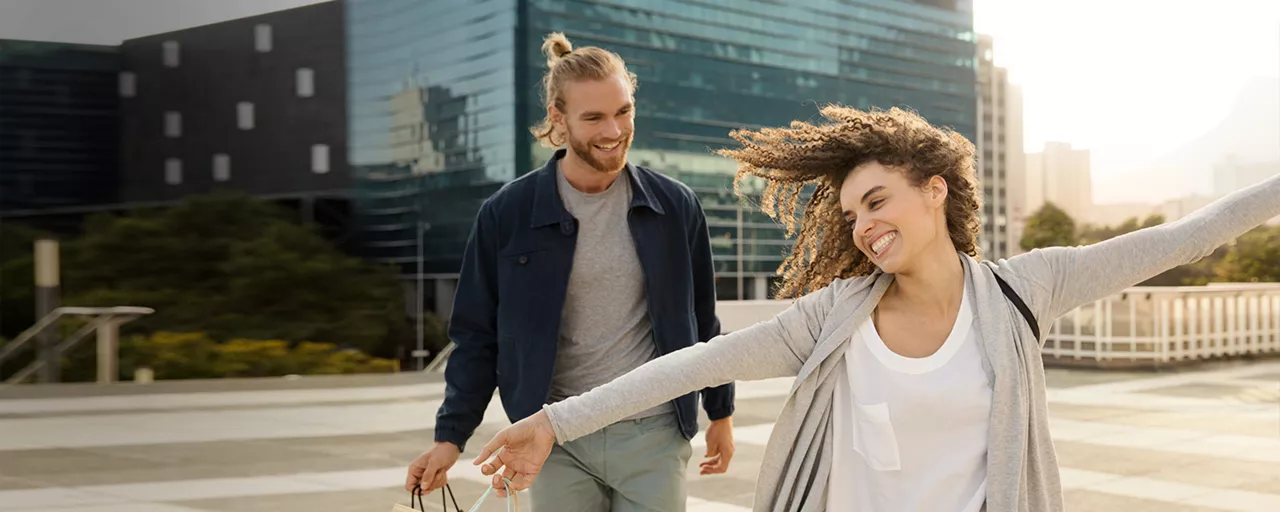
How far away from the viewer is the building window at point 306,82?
47344 millimetres

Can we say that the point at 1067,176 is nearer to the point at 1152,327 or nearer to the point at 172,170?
the point at 172,170

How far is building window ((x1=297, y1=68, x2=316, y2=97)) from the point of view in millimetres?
47344

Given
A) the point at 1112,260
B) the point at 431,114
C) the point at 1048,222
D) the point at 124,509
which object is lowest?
the point at 124,509

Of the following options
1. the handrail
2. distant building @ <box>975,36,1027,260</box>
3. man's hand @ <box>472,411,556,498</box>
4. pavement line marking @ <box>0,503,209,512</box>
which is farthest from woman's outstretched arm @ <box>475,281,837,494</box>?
distant building @ <box>975,36,1027,260</box>

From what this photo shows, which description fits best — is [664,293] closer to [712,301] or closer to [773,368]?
[712,301]

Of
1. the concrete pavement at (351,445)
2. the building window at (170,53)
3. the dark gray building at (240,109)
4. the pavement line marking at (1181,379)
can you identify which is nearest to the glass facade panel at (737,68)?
the dark gray building at (240,109)

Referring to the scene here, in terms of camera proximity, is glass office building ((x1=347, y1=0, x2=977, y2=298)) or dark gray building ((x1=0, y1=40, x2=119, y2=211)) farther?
glass office building ((x1=347, y1=0, x2=977, y2=298))

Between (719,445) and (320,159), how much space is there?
46725mm

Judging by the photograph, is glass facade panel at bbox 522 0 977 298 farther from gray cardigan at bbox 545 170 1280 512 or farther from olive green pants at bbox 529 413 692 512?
gray cardigan at bbox 545 170 1280 512

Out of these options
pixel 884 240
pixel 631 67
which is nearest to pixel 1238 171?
pixel 884 240

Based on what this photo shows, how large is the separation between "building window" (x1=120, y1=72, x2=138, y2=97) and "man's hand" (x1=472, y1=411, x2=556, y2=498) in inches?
1401

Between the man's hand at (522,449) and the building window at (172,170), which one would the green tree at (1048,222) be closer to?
the building window at (172,170)

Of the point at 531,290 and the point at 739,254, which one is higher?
the point at 531,290

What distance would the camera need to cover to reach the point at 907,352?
2.26 m
